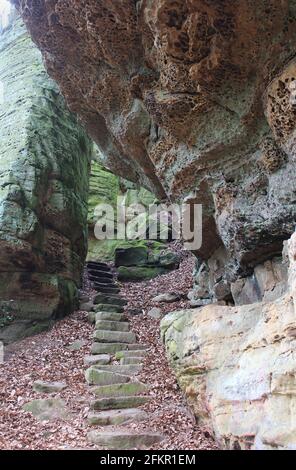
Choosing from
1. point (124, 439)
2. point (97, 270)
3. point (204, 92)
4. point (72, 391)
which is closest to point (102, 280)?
point (97, 270)

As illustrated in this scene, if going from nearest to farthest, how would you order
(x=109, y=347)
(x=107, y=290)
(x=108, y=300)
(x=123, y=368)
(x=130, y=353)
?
1. (x=123, y=368)
2. (x=130, y=353)
3. (x=109, y=347)
4. (x=108, y=300)
5. (x=107, y=290)

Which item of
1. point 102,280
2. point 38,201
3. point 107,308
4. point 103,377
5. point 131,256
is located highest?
point 38,201

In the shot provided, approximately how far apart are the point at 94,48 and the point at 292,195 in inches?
193

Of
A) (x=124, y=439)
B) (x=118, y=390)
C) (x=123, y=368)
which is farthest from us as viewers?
(x=123, y=368)

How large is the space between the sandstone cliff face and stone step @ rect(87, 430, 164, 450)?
349 cm

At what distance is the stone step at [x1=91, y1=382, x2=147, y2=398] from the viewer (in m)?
6.63

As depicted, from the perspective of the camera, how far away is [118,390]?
668cm

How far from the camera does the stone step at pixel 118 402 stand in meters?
6.11

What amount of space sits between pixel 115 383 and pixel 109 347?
1.54 meters

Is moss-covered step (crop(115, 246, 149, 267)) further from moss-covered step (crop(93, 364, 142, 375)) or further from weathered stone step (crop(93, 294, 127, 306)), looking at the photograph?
moss-covered step (crop(93, 364, 142, 375))

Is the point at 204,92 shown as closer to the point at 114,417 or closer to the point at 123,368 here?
the point at 123,368

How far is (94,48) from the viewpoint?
767cm

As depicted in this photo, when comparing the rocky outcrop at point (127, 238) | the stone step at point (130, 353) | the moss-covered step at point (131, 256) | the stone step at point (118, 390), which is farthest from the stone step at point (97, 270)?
the stone step at point (118, 390)

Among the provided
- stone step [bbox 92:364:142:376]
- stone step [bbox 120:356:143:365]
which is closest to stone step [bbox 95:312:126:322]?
stone step [bbox 120:356:143:365]
